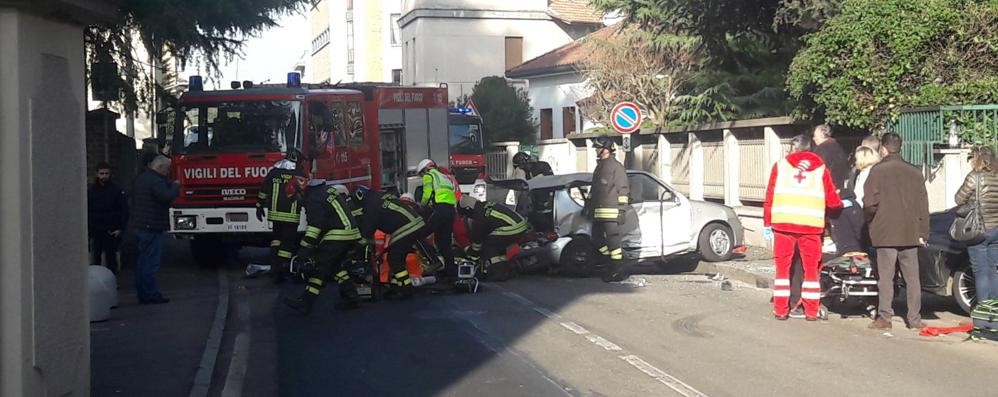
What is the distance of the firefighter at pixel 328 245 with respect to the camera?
12453mm

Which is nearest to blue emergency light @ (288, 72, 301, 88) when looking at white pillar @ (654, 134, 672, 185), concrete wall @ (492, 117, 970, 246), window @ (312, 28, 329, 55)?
concrete wall @ (492, 117, 970, 246)

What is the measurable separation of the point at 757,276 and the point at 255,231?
282 inches

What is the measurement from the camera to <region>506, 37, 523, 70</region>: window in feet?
189

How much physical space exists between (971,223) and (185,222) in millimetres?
11075

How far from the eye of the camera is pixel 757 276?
15.1 m

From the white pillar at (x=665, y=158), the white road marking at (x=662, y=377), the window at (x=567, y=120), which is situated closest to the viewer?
the white road marking at (x=662, y=377)

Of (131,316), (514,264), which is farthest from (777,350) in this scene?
(131,316)

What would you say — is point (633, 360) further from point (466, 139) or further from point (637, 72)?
point (637, 72)

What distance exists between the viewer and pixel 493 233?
1469cm

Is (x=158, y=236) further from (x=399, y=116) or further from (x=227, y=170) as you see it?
(x=399, y=116)

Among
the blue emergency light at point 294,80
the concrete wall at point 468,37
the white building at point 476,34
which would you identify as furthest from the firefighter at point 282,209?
the concrete wall at point 468,37

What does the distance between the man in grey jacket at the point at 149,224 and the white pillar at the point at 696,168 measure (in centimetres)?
1193

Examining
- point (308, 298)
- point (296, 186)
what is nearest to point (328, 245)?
point (308, 298)

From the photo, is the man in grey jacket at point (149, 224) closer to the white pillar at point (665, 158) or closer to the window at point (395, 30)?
the white pillar at point (665, 158)
